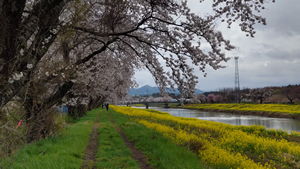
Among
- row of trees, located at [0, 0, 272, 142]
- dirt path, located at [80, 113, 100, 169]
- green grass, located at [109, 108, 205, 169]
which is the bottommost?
dirt path, located at [80, 113, 100, 169]

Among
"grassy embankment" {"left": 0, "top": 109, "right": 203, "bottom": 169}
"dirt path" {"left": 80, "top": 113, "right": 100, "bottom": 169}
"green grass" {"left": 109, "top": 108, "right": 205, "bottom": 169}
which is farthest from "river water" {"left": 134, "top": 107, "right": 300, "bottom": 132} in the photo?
"dirt path" {"left": 80, "top": 113, "right": 100, "bottom": 169}

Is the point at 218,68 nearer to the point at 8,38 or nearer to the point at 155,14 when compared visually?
the point at 155,14

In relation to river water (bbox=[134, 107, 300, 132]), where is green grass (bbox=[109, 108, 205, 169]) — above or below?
above

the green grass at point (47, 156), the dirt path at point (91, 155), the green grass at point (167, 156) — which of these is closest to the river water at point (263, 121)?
the green grass at point (167, 156)

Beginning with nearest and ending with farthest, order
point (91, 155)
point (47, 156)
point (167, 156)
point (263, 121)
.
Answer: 1. point (47, 156)
2. point (167, 156)
3. point (91, 155)
4. point (263, 121)

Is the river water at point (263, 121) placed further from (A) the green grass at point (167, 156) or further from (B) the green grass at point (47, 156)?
(B) the green grass at point (47, 156)

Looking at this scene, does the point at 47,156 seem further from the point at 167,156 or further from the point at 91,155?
the point at 167,156

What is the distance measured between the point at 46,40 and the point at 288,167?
9468mm

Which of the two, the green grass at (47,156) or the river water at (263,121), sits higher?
the green grass at (47,156)

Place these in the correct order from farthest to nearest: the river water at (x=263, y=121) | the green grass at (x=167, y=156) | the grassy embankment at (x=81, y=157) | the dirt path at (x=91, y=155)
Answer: the river water at (x=263, y=121) < the dirt path at (x=91, y=155) < the green grass at (x=167, y=156) < the grassy embankment at (x=81, y=157)

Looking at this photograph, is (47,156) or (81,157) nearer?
(47,156)

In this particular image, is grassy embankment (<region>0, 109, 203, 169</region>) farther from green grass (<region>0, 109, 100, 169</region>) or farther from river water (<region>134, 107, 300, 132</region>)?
river water (<region>134, 107, 300, 132</region>)

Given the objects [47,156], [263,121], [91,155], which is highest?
[47,156]

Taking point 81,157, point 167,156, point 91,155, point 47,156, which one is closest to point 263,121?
point 167,156
